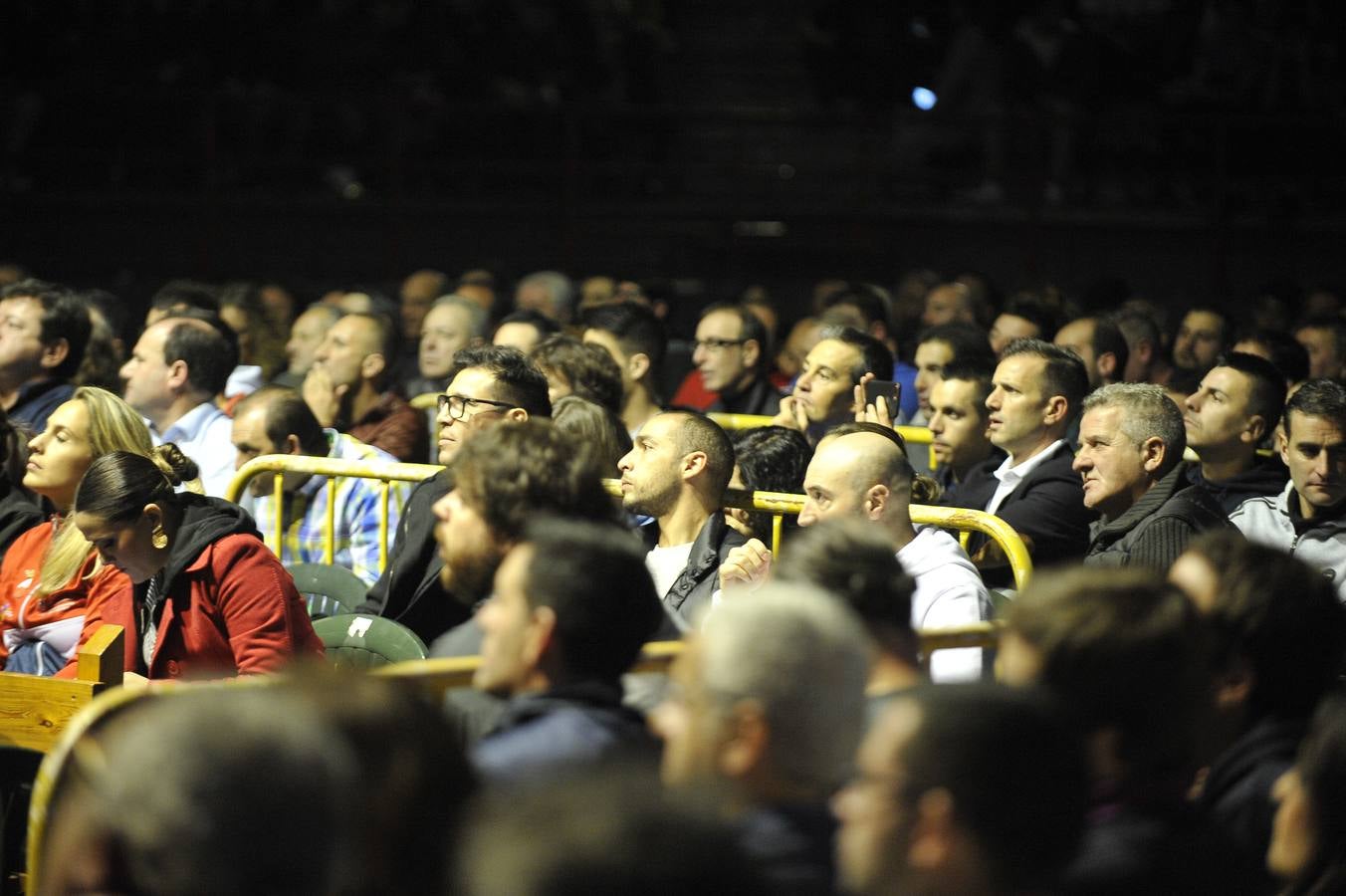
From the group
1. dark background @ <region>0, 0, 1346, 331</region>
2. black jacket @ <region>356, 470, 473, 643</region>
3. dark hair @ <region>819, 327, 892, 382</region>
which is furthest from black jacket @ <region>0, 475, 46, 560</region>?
dark background @ <region>0, 0, 1346, 331</region>

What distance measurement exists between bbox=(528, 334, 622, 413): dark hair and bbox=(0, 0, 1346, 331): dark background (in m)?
6.99

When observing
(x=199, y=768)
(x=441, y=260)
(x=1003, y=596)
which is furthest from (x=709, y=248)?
(x=199, y=768)

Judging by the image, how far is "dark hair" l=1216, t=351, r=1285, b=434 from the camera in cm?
715

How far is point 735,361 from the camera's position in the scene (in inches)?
381

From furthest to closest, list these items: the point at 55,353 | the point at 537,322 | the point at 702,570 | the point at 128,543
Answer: the point at 537,322 < the point at 55,353 < the point at 702,570 < the point at 128,543

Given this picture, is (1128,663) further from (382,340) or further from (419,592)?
(382,340)

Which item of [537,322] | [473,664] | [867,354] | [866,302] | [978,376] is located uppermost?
[866,302]

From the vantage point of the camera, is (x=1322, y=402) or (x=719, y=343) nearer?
(x=1322, y=402)

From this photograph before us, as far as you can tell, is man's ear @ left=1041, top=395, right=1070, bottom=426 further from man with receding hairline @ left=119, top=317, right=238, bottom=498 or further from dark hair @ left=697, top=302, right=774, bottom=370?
man with receding hairline @ left=119, top=317, right=238, bottom=498

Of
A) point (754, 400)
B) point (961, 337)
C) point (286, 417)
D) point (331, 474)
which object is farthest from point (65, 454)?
point (961, 337)

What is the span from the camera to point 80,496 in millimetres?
5297

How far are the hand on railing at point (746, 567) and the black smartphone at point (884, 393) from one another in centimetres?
163

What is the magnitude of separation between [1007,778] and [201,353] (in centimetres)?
621

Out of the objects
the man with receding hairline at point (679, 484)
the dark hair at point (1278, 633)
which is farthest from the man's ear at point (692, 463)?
the dark hair at point (1278, 633)
